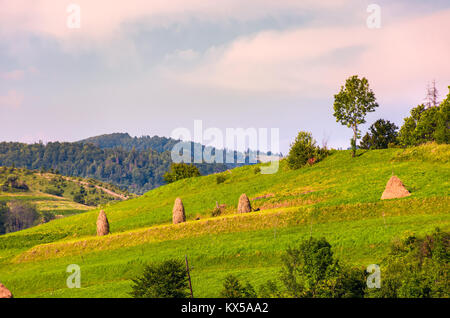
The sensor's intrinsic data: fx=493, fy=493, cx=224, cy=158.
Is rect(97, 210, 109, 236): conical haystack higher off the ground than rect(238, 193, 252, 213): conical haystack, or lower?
lower

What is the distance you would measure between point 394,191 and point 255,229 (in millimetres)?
16313

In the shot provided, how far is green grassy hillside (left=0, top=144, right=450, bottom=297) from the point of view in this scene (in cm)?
4506

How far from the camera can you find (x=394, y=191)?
55.7 metres

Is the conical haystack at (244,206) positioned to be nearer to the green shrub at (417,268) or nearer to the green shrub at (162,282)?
the green shrub at (417,268)

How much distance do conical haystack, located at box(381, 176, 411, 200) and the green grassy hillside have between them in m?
1.18

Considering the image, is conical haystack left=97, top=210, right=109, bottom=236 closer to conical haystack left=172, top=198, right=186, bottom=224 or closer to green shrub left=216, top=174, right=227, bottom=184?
conical haystack left=172, top=198, right=186, bottom=224

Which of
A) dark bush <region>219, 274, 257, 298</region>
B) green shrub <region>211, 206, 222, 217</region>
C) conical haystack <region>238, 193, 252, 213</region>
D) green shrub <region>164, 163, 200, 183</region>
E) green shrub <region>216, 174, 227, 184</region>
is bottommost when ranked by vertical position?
dark bush <region>219, 274, 257, 298</region>

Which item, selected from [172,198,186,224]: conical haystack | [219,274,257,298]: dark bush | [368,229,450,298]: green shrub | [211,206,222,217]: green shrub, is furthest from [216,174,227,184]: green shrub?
[219,274,257,298]: dark bush

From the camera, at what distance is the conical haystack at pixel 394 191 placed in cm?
5545

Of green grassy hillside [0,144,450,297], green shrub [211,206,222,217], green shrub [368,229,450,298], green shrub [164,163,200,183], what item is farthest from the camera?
green shrub [164,163,200,183]

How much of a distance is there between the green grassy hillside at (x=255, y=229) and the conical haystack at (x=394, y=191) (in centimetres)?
A: 118

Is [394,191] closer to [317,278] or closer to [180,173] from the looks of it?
[317,278]
